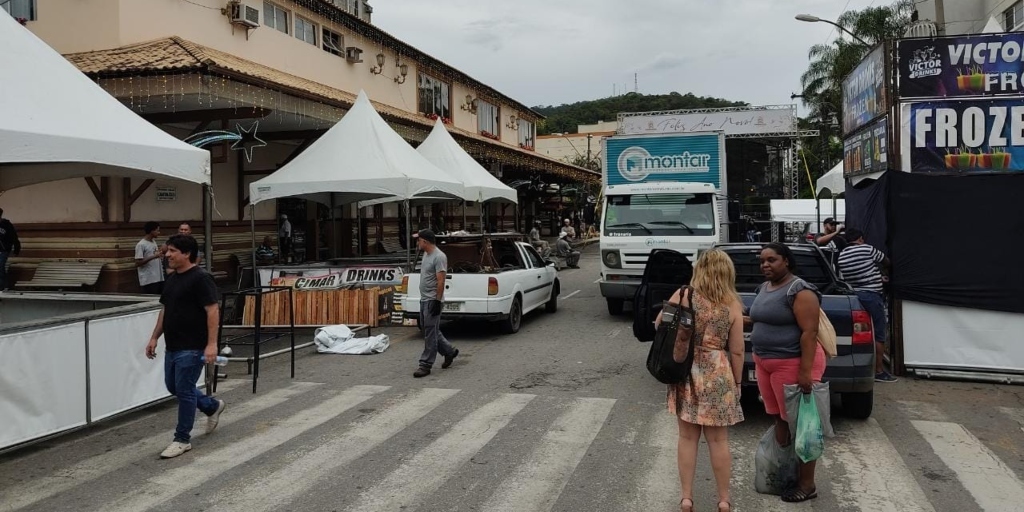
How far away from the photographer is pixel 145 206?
52.0ft

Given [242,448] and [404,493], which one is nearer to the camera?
[404,493]

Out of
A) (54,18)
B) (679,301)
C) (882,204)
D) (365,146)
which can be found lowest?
(679,301)

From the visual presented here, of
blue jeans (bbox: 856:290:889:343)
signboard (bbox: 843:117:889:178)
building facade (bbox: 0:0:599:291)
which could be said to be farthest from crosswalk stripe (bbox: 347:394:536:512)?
building facade (bbox: 0:0:599:291)

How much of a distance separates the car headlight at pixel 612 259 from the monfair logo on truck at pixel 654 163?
2.26 m

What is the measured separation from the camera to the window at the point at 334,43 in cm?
2345

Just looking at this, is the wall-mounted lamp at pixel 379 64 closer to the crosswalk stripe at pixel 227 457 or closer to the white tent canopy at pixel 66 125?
the white tent canopy at pixel 66 125

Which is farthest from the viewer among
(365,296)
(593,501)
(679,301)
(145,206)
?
(145,206)

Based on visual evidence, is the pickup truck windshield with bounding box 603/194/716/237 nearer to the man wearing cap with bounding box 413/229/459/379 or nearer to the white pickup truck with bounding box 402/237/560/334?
the white pickup truck with bounding box 402/237/560/334

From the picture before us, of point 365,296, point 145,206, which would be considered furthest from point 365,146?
point 145,206

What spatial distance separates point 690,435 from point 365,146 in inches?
459

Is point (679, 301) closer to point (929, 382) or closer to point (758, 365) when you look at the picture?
point (758, 365)

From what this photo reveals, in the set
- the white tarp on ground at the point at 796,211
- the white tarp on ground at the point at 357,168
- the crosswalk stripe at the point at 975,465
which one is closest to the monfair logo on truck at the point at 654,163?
the white tarp on ground at the point at 357,168

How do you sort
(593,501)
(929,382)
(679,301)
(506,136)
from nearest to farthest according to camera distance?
(679,301) < (593,501) < (929,382) < (506,136)

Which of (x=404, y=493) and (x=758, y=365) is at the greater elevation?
(x=758, y=365)
